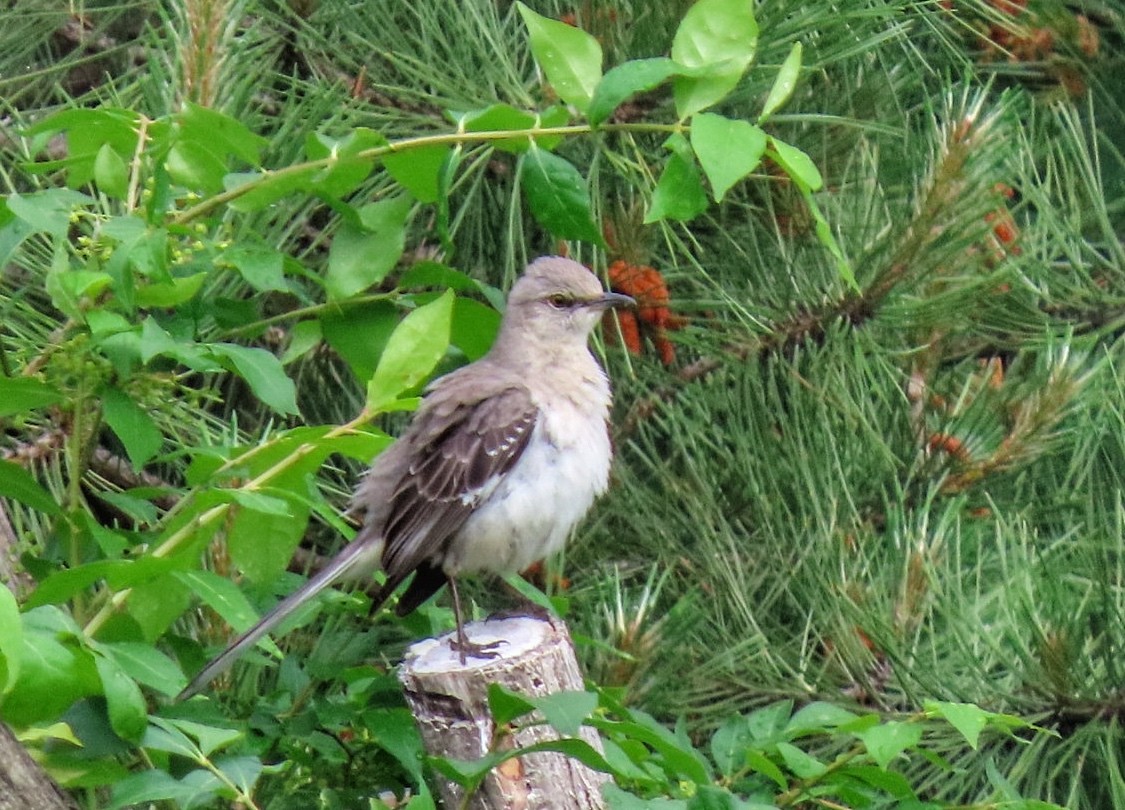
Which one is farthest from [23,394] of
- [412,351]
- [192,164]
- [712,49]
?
[712,49]

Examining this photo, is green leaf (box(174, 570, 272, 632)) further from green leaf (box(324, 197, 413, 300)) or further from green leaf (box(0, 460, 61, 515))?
green leaf (box(324, 197, 413, 300))

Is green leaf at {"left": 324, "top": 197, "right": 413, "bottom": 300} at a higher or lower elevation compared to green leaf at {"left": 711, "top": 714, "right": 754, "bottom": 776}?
higher

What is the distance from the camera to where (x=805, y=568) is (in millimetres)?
3355

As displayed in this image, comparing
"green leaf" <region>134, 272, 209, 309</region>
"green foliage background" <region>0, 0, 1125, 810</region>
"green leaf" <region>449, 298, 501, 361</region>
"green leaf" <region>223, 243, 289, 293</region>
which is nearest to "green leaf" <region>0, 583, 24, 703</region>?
"green foliage background" <region>0, 0, 1125, 810</region>

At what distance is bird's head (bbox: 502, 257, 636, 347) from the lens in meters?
3.43

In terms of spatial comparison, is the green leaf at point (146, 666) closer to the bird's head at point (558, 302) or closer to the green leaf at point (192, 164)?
the green leaf at point (192, 164)

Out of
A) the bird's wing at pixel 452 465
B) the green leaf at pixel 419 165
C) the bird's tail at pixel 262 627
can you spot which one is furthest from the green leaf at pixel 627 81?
the bird's wing at pixel 452 465

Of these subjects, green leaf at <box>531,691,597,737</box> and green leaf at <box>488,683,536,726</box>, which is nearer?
green leaf at <box>531,691,597,737</box>

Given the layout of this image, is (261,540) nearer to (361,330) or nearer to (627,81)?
(361,330)

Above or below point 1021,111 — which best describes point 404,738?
below

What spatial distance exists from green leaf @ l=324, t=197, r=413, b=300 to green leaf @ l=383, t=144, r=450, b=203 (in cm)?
8

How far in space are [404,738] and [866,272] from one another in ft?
5.34

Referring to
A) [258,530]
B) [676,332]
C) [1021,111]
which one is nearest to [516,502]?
[676,332]

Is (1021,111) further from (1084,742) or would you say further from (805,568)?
(1084,742)
